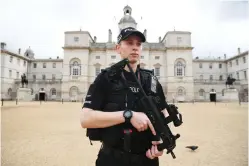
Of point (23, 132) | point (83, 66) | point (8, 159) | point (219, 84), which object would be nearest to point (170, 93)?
point (219, 84)

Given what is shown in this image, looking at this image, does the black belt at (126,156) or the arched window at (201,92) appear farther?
the arched window at (201,92)

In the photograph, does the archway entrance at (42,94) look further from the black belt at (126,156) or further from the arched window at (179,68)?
the black belt at (126,156)

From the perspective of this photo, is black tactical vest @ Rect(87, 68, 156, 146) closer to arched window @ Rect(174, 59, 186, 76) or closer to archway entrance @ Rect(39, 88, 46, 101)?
arched window @ Rect(174, 59, 186, 76)

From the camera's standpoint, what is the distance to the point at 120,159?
65.9 inches

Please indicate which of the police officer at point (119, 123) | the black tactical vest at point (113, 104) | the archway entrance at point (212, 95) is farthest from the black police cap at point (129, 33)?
the archway entrance at point (212, 95)

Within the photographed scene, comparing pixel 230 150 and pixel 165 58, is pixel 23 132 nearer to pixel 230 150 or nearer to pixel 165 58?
pixel 230 150

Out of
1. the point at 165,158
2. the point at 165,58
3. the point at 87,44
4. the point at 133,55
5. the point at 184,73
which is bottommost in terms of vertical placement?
the point at 165,158

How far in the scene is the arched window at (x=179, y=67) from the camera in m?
38.7

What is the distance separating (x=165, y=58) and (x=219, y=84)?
13812 mm

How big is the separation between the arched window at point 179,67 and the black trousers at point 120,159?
38.4 m

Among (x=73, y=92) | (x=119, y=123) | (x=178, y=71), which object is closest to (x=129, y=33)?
(x=119, y=123)

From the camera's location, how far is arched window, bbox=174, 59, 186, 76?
1524 inches

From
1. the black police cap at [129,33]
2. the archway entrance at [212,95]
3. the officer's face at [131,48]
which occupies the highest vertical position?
the black police cap at [129,33]

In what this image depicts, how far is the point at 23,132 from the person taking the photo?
24.2 feet
